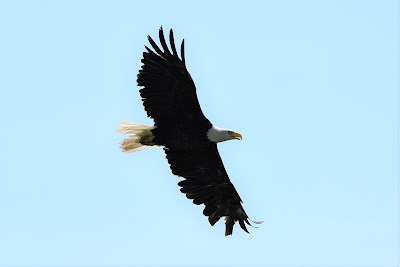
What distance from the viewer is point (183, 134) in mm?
13539

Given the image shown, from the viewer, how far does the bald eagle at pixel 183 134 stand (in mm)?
13188

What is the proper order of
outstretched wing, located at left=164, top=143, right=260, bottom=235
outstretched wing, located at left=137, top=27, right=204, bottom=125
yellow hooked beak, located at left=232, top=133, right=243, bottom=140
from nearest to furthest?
outstretched wing, located at left=137, top=27, right=204, bottom=125, yellow hooked beak, located at left=232, top=133, right=243, bottom=140, outstretched wing, located at left=164, top=143, right=260, bottom=235

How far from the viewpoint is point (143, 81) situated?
1320 centimetres

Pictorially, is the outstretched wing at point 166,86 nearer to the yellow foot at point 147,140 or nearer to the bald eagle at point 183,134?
the bald eagle at point 183,134

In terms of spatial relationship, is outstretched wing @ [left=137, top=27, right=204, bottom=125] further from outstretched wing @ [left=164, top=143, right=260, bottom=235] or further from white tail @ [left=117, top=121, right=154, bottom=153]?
outstretched wing @ [left=164, top=143, right=260, bottom=235]

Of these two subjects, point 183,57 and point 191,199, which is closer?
point 183,57

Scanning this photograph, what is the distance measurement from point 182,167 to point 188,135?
93 cm

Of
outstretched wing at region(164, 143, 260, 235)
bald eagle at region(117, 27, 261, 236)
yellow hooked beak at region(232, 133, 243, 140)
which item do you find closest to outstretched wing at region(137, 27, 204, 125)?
bald eagle at region(117, 27, 261, 236)

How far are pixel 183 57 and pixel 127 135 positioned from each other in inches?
65.5

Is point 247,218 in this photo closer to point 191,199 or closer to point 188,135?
point 191,199

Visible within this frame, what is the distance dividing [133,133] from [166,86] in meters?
0.99

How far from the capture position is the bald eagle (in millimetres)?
13188

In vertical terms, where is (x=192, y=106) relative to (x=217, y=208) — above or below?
above

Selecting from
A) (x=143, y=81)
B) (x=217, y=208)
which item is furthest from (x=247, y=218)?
(x=143, y=81)
